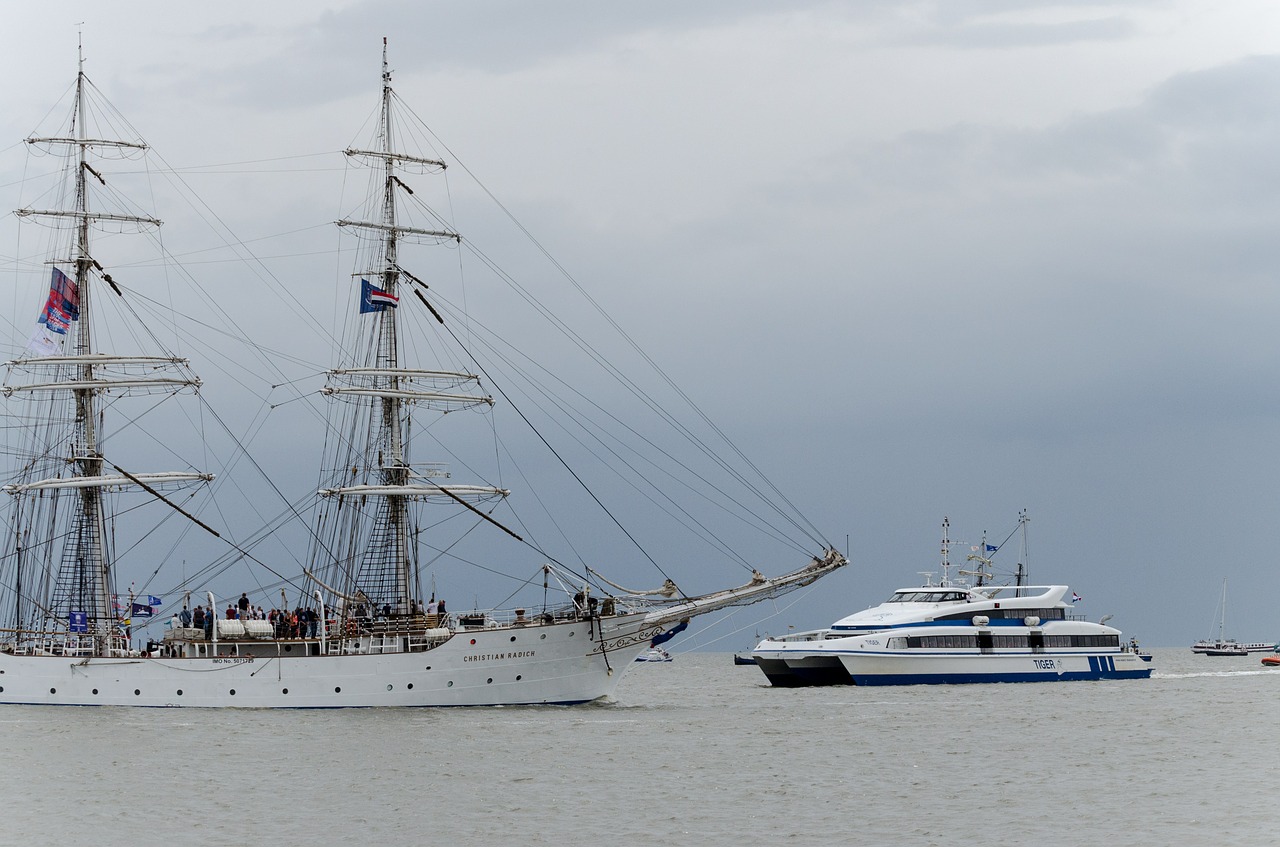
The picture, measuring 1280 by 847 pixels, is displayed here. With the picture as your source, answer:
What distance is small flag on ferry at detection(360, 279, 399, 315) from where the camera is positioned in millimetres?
78312

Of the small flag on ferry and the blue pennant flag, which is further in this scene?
the small flag on ferry

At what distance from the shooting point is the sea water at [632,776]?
1629 inches

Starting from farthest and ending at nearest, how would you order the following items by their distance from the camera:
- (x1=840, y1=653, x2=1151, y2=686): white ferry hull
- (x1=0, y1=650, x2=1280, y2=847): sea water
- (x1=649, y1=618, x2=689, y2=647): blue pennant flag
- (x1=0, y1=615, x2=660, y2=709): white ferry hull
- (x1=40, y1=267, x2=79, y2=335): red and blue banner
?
(x1=840, y1=653, x2=1151, y2=686): white ferry hull → (x1=40, y1=267, x2=79, y2=335): red and blue banner → (x1=649, y1=618, x2=689, y2=647): blue pennant flag → (x1=0, y1=615, x2=660, y2=709): white ferry hull → (x1=0, y1=650, x2=1280, y2=847): sea water

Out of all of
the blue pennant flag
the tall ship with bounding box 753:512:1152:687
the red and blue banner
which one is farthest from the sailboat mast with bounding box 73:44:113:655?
the tall ship with bounding box 753:512:1152:687

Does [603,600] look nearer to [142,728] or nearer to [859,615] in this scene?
[142,728]

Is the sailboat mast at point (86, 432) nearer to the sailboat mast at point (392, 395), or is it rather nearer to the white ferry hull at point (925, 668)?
the sailboat mast at point (392, 395)

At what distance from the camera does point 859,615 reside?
101 metres

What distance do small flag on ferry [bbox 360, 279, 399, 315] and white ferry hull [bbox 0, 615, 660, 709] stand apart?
17.4 meters

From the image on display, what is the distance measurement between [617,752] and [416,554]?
934 inches

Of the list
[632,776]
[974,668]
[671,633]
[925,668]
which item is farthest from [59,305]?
[974,668]

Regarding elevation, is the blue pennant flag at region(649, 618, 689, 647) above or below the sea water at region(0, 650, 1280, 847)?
above

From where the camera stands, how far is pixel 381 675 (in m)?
68.6

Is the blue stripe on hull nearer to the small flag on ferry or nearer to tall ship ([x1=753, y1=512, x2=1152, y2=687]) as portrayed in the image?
tall ship ([x1=753, y1=512, x2=1152, y2=687])

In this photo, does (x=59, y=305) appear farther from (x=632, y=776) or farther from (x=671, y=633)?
(x=632, y=776)
